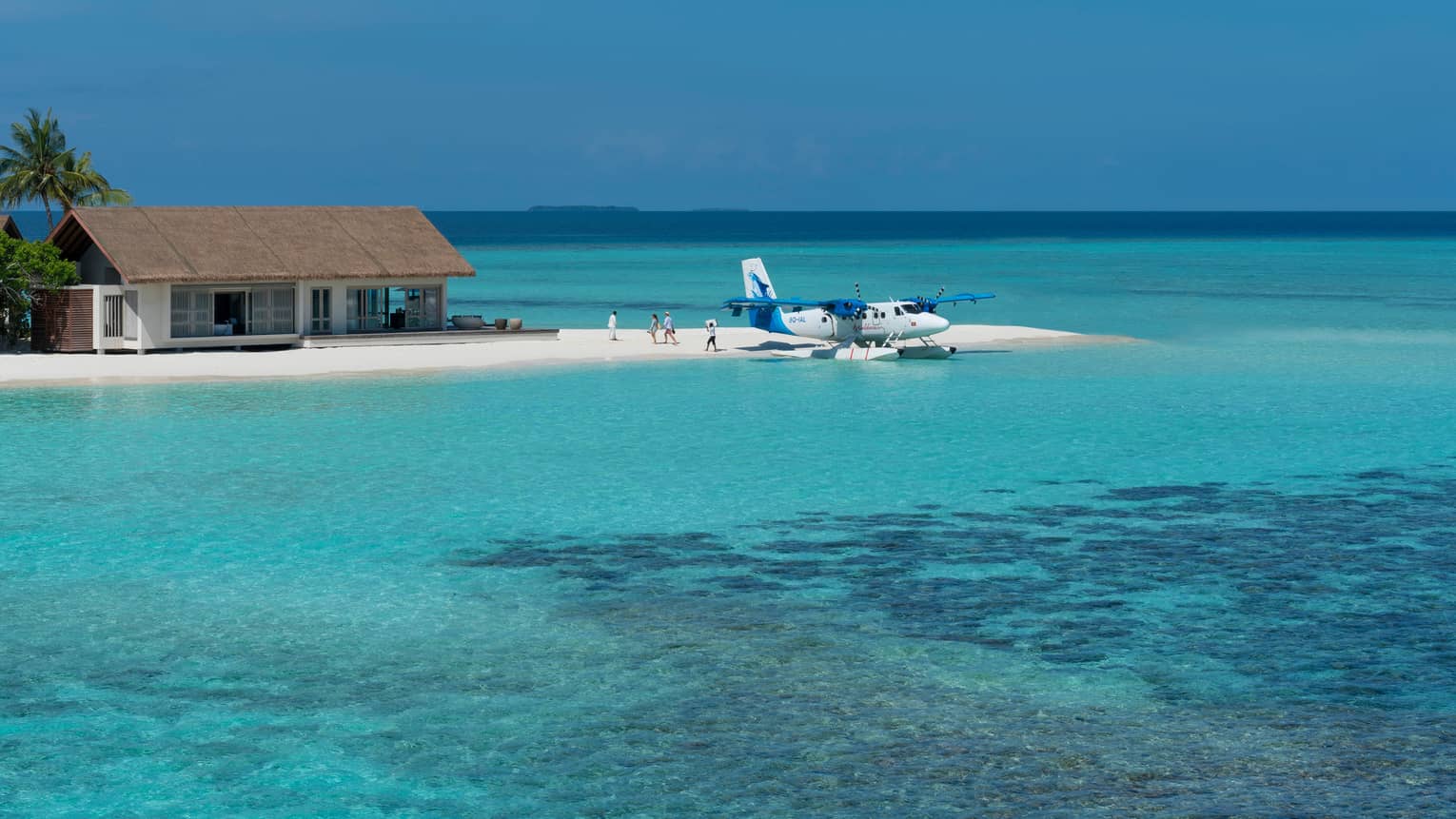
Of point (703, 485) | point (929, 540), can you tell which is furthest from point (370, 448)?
point (929, 540)

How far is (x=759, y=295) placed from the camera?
57125 mm

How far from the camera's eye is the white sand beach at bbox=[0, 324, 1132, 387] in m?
44.7

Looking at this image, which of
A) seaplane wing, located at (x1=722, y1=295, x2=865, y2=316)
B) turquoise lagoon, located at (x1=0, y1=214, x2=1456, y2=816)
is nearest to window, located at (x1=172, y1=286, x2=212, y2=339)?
turquoise lagoon, located at (x1=0, y1=214, x2=1456, y2=816)

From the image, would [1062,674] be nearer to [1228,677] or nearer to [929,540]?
[1228,677]

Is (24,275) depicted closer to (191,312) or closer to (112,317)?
(112,317)

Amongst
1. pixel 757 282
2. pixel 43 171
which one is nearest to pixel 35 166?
pixel 43 171

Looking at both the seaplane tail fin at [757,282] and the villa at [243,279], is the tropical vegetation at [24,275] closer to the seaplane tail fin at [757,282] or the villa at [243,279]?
the villa at [243,279]

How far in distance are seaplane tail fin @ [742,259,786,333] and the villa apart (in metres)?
9.68

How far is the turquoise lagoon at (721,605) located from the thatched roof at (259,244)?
7971 mm

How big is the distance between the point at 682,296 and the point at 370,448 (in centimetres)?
6171

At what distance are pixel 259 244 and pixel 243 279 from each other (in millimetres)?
2280

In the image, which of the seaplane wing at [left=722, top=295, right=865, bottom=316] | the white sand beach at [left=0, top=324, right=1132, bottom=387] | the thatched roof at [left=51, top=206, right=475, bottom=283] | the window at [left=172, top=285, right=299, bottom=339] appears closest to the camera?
the white sand beach at [left=0, top=324, right=1132, bottom=387]

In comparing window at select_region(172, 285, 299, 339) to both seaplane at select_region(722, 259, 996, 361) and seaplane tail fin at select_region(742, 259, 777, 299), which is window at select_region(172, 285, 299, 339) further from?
seaplane tail fin at select_region(742, 259, 777, 299)

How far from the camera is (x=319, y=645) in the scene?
57.4ft
